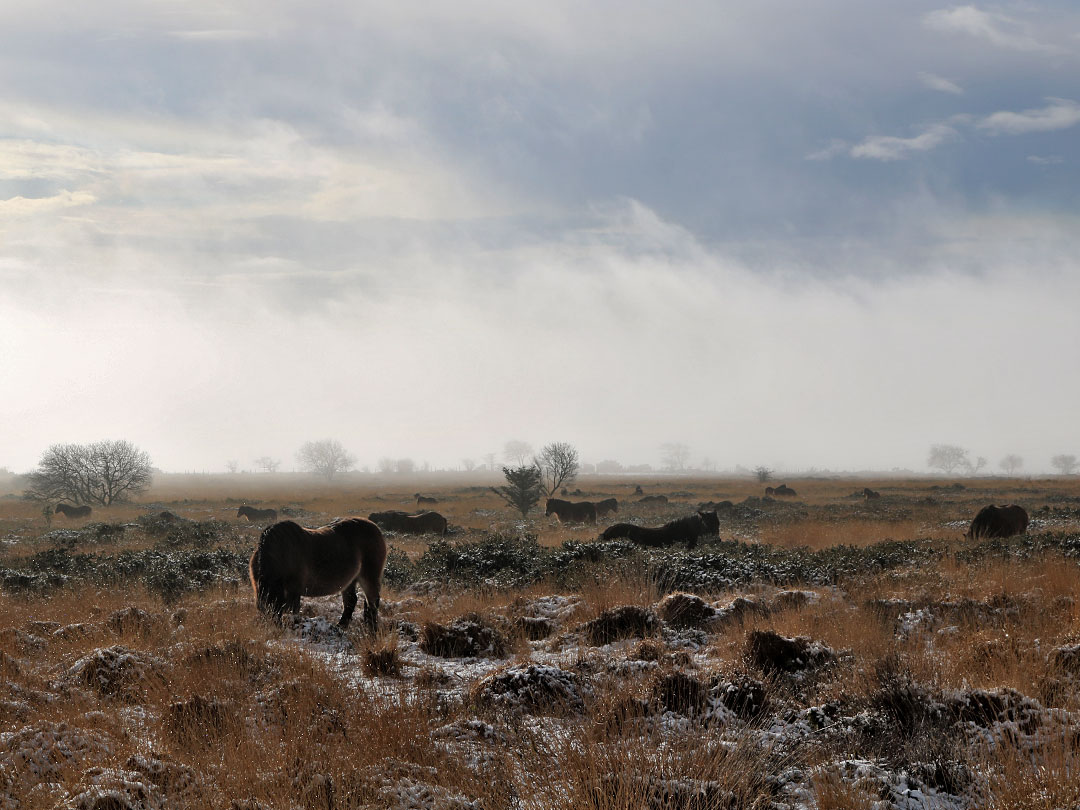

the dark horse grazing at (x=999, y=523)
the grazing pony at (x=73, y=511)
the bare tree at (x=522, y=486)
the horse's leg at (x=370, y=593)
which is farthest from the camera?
the grazing pony at (x=73, y=511)

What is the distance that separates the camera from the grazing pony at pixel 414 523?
28.0 metres

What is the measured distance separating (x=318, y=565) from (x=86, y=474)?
52585 mm

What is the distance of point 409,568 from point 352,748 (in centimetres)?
1092

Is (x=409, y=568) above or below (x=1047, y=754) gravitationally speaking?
below

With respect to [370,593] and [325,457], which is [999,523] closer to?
[370,593]

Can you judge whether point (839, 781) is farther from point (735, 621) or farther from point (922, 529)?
point (922, 529)

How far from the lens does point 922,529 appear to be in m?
23.7

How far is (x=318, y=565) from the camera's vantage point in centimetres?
965

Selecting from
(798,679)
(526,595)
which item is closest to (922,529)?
(526,595)

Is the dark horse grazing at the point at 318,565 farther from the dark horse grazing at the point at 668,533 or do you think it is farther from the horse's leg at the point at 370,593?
the dark horse grazing at the point at 668,533

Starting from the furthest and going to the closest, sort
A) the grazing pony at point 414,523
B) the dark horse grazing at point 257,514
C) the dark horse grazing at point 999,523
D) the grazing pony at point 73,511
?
1. the grazing pony at point 73,511
2. the dark horse grazing at point 257,514
3. the grazing pony at point 414,523
4. the dark horse grazing at point 999,523

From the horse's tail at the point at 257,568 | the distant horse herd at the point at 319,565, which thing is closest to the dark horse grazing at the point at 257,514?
the distant horse herd at the point at 319,565

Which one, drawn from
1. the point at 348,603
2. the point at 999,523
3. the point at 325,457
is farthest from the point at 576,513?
the point at 325,457

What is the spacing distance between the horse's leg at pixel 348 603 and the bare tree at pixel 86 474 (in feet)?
161
